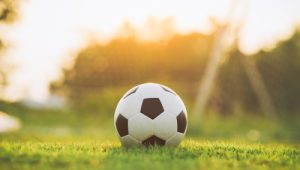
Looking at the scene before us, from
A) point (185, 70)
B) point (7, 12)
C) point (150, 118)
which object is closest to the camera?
point (150, 118)

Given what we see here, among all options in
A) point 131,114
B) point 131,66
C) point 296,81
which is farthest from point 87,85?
point 131,114

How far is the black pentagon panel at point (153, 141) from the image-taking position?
6105mm

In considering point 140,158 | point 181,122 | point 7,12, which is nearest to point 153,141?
point 181,122

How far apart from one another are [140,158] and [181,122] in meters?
1.09

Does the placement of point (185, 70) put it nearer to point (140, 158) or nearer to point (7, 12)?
point (7, 12)

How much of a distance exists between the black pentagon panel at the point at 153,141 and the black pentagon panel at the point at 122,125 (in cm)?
25

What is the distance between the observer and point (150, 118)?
603 centimetres

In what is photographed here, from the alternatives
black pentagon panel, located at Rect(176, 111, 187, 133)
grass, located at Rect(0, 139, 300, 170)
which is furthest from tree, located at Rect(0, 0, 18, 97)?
black pentagon panel, located at Rect(176, 111, 187, 133)

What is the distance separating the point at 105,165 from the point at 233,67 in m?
18.1

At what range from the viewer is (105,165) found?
4.93 metres

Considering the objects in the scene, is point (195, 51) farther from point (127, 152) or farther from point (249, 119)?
point (127, 152)

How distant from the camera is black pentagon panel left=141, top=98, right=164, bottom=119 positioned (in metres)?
6.05

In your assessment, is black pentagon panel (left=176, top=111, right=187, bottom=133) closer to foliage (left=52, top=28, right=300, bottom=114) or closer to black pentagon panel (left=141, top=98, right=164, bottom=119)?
black pentagon panel (left=141, top=98, right=164, bottom=119)

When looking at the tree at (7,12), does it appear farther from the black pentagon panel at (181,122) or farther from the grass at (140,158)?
the black pentagon panel at (181,122)
